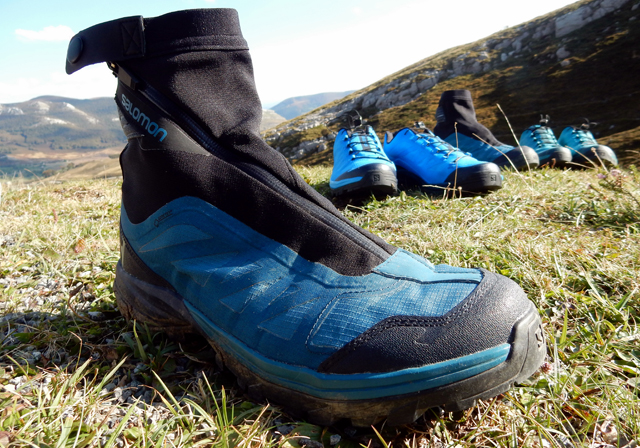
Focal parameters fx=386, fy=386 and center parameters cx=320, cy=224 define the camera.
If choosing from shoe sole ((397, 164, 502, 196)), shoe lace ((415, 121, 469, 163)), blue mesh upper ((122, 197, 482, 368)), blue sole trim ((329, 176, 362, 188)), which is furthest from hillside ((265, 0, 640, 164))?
blue mesh upper ((122, 197, 482, 368))

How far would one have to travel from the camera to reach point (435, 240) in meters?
2.33

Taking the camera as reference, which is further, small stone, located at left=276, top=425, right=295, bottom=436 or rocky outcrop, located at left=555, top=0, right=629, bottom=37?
rocky outcrop, located at left=555, top=0, right=629, bottom=37

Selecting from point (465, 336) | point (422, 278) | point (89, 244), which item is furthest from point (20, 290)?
point (465, 336)

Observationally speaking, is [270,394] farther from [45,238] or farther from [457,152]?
[457,152]

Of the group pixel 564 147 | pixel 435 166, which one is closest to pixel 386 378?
pixel 435 166

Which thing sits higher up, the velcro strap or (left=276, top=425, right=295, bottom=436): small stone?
the velcro strap

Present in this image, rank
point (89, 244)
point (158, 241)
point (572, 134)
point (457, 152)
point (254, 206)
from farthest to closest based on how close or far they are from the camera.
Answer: point (572, 134) < point (457, 152) < point (89, 244) < point (158, 241) < point (254, 206)

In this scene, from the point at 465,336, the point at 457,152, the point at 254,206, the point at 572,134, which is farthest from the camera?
the point at 572,134

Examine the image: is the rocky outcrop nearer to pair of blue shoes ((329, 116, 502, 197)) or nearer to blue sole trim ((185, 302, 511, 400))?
pair of blue shoes ((329, 116, 502, 197))

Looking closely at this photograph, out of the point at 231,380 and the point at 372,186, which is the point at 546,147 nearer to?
the point at 372,186

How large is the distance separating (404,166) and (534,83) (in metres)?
36.0

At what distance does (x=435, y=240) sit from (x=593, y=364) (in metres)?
1.17

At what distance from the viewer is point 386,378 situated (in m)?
1.03

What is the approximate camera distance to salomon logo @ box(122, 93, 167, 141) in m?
1.35
